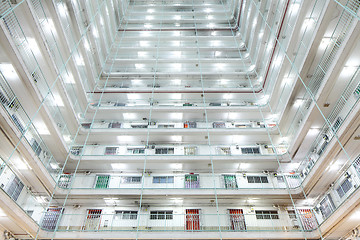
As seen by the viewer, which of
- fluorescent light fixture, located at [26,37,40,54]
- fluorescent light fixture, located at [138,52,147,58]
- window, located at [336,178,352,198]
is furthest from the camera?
fluorescent light fixture, located at [138,52,147,58]

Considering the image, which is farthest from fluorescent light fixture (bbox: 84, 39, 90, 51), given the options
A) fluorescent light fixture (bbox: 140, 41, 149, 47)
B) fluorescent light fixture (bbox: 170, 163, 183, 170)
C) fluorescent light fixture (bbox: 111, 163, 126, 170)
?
fluorescent light fixture (bbox: 170, 163, 183, 170)

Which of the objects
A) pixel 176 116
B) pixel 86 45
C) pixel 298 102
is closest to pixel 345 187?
pixel 298 102

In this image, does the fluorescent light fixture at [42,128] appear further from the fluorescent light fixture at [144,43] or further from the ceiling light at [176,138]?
the fluorescent light fixture at [144,43]

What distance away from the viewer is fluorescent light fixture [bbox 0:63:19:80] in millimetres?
7117

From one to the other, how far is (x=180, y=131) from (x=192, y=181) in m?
2.26

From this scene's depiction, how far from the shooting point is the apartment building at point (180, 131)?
735cm

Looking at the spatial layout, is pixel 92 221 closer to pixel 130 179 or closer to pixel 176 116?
pixel 130 179

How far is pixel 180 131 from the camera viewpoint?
11055 mm

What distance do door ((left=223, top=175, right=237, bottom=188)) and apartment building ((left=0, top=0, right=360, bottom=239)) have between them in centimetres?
7

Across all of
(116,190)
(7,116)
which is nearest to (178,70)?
(116,190)

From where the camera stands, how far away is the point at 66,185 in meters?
9.94

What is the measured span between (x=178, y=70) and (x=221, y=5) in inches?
294

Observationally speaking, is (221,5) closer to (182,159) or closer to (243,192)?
(182,159)

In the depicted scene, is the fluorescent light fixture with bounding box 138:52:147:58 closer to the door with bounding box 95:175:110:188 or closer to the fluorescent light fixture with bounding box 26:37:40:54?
the fluorescent light fixture with bounding box 26:37:40:54
